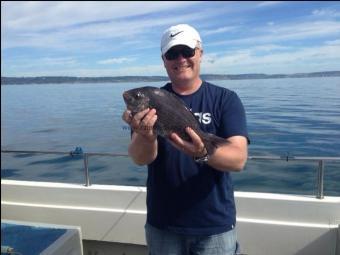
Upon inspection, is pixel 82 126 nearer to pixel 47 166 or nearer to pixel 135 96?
pixel 47 166

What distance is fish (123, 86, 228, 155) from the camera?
1976 mm

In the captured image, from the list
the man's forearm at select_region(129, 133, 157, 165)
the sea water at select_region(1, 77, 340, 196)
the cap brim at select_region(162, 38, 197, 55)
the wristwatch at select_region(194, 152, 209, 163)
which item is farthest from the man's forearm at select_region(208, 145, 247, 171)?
the sea water at select_region(1, 77, 340, 196)

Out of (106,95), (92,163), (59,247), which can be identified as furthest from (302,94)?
(106,95)

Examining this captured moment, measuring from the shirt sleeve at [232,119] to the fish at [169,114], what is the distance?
0.28 feet

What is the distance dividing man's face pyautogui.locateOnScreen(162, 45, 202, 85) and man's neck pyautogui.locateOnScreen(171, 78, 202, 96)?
0.06 feet

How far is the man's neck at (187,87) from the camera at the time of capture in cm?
209

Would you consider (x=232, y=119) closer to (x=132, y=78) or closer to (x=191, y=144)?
(x=191, y=144)

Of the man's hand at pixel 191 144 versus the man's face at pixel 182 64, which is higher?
the man's face at pixel 182 64

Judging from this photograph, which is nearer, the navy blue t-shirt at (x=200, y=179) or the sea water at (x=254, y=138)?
the navy blue t-shirt at (x=200, y=179)

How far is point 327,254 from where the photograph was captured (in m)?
3.36

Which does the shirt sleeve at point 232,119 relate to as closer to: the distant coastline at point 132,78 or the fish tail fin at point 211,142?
the fish tail fin at point 211,142

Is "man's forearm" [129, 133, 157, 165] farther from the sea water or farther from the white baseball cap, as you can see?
the sea water

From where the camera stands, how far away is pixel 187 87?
2.10 metres

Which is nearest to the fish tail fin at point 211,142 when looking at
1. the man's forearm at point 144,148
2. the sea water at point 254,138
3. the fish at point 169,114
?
the fish at point 169,114
